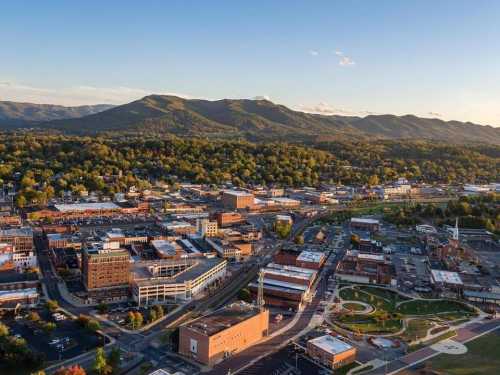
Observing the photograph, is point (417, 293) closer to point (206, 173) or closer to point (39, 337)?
point (39, 337)

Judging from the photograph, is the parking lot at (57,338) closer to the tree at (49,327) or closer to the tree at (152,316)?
the tree at (49,327)

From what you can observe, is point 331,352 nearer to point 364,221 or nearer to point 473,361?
point 473,361

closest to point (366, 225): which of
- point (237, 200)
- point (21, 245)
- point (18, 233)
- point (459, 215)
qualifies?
point (459, 215)

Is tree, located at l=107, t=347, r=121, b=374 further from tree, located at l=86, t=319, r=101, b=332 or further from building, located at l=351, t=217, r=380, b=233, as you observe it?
building, located at l=351, t=217, r=380, b=233

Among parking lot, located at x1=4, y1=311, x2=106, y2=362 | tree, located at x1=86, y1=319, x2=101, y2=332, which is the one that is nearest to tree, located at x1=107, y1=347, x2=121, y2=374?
parking lot, located at x1=4, y1=311, x2=106, y2=362

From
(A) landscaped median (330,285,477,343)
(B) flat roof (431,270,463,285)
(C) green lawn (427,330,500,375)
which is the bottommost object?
(C) green lawn (427,330,500,375)

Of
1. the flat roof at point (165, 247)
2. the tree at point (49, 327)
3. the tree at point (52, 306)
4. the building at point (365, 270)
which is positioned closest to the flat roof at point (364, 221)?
the building at point (365, 270)
